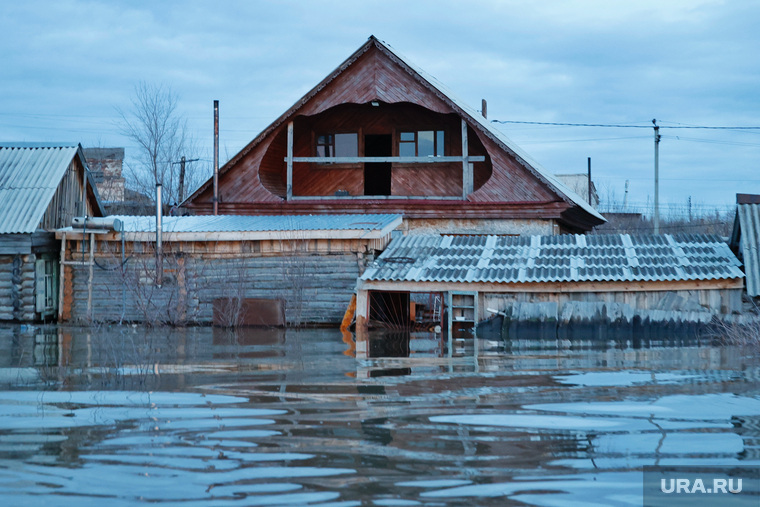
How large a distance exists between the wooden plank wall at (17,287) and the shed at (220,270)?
0.83 m

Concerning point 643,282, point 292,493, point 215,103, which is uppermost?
point 215,103

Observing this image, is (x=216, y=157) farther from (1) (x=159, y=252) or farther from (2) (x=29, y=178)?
(1) (x=159, y=252)

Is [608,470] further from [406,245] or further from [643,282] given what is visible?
[406,245]

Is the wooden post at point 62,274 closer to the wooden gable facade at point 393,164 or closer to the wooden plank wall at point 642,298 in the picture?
the wooden gable facade at point 393,164

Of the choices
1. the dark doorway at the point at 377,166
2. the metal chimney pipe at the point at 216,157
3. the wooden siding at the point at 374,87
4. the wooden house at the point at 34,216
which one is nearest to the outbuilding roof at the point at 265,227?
the wooden house at the point at 34,216

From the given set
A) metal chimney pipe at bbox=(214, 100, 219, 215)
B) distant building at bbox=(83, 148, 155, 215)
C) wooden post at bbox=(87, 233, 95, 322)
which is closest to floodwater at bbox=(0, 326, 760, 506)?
wooden post at bbox=(87, 233, 95, 322)

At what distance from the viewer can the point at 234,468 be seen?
659cm

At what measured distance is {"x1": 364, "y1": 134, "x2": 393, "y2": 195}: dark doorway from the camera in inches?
1099

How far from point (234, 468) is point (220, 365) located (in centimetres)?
665

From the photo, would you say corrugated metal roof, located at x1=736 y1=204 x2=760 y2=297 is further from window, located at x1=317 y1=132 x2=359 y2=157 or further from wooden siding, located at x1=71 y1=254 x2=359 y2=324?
window, located at x1=317 y1=132 x2=359 y2=157

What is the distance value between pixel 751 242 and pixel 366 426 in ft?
42.1

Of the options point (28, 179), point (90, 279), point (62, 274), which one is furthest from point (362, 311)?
point (28, 179)

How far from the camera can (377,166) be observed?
28953 mm

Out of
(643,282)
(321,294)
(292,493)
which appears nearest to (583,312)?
(643,282)
